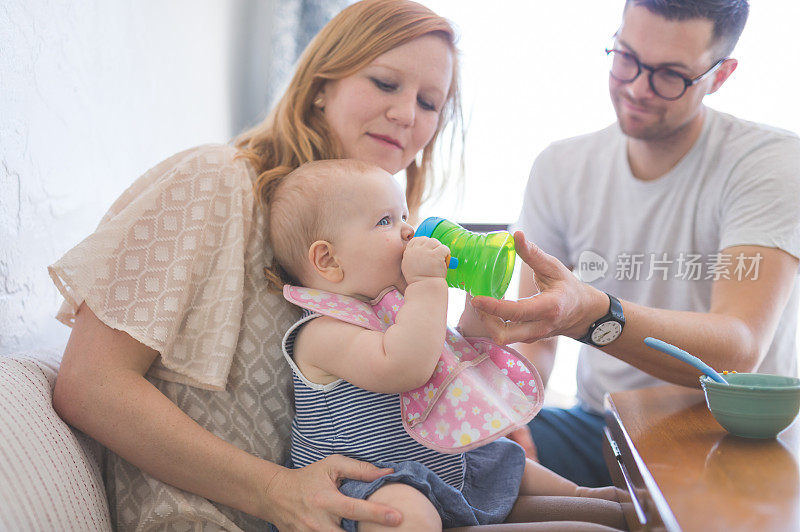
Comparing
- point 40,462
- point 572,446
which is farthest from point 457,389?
point 572,446

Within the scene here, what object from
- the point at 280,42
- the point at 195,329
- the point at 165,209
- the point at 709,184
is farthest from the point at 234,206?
the point at 280,42

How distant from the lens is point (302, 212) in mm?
1089

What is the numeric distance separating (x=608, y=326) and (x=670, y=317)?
174 mm

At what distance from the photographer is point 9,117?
113cm

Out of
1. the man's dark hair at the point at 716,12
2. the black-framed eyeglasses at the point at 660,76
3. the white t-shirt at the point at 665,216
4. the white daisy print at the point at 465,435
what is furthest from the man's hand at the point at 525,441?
the man's dark hair at the point at 716,12

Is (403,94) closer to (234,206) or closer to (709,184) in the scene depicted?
(234,206)

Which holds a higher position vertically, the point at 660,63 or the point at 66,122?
the point at 660,63

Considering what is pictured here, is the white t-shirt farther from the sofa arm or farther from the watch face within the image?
the sofa arm

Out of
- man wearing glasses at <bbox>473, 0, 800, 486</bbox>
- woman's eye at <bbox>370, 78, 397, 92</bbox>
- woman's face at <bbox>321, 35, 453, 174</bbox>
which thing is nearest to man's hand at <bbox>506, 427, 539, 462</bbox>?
man wearing glasses at <bbox>473, 0, 800, 486</bbox>

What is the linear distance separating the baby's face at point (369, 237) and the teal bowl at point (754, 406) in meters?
0.54

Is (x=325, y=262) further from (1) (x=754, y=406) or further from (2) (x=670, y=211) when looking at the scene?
(2) (x=670, y=211)

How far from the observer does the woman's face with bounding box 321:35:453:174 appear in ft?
4.22

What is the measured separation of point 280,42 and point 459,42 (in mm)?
1612

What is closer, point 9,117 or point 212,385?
point 212,385
